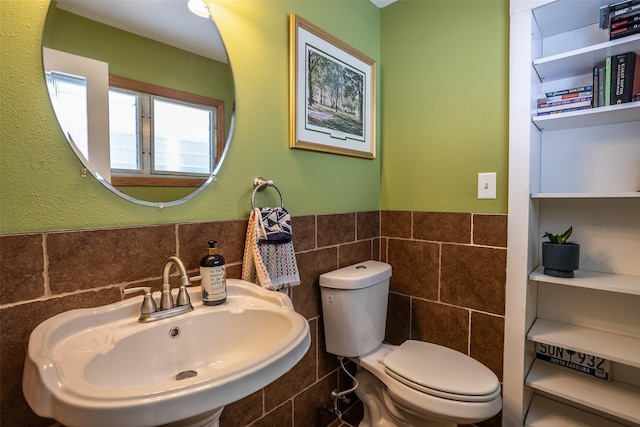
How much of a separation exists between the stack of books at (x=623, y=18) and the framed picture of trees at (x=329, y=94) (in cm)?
97

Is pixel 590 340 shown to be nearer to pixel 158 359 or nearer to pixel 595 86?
pixel 595 86

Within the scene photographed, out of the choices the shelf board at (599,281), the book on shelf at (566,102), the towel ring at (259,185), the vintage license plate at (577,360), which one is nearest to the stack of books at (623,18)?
the book on shelf at (566,102)

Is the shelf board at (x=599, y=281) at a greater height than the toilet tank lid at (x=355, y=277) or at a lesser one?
greater

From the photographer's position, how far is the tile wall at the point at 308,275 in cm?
74

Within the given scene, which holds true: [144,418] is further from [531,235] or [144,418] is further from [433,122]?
[433,122]

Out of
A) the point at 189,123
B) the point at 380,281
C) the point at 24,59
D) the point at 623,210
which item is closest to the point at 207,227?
the point at 189,123

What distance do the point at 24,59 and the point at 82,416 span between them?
0.79 metres

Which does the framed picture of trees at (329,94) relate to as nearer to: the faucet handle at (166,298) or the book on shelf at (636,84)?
the faucet handle at (166,298)

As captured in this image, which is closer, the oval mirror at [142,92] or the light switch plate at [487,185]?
the oval mirror at [142,92]

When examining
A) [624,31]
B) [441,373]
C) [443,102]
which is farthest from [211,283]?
[624,31]

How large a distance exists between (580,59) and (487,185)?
1.93 feet

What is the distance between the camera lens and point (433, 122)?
1.63 metres

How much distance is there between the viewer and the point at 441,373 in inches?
48.0

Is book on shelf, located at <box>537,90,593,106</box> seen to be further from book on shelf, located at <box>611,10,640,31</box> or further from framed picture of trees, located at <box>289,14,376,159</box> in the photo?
framed picture of trees, located at <box>289,14,376,159</box>
